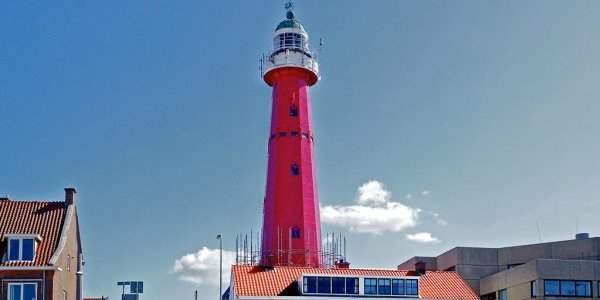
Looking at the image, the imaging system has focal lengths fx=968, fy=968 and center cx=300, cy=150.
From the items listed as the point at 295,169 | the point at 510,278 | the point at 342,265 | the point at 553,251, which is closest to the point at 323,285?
the point at 342,265

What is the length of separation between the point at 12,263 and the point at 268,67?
1161 inches

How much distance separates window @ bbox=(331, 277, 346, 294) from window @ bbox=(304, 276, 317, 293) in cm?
129

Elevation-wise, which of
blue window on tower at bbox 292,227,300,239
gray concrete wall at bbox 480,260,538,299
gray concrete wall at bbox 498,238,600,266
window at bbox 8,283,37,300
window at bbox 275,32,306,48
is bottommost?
window at bbox 8,283,37,300

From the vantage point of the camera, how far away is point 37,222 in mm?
61438

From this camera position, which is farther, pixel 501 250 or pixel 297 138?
pixel 501 250

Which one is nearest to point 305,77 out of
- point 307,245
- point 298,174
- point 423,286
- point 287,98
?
point 287,98

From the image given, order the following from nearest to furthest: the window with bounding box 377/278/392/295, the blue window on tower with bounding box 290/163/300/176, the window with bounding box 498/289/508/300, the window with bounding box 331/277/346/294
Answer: the window with bounding box 331/277/346/294 → the window with bounding box 377/278/392/295 → the window with bounding box 498/289/508/300 → the blue window on tower with bounding box 290/163/300/176

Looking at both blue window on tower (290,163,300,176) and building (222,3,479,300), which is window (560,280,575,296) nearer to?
building (222,3,479,300)

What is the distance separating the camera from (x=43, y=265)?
57.8 metres

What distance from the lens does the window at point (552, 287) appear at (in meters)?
69.7

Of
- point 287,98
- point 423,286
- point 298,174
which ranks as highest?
point 287,98

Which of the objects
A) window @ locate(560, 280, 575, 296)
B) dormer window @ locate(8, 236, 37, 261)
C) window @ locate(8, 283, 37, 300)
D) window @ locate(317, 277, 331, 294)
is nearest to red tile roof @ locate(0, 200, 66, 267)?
dormer window @ locate(8, 236, 37, 261)

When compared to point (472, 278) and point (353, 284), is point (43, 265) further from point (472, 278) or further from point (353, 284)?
point (472, 278)

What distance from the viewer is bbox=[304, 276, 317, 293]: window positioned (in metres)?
64.0
